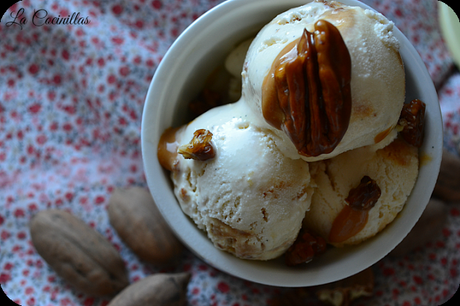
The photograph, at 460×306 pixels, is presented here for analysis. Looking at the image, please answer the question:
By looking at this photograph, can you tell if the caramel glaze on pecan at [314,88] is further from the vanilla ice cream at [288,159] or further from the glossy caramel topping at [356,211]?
the glossy caramel topping at [356,211]

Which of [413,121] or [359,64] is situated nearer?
[359,64]

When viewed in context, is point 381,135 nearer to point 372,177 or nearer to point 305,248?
point 372,177

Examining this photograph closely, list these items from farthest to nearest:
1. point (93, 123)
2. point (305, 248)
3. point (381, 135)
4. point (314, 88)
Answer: point (93, 123) < point (305, 248) < point (381, 135) < point (314, 88)

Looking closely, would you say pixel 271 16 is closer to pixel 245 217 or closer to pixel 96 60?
pixel 245 217

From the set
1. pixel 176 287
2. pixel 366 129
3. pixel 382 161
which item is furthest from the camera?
pixel 176 287

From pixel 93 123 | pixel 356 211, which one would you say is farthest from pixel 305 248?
pixel 93 123

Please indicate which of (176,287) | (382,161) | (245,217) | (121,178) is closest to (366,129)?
(382,161)
